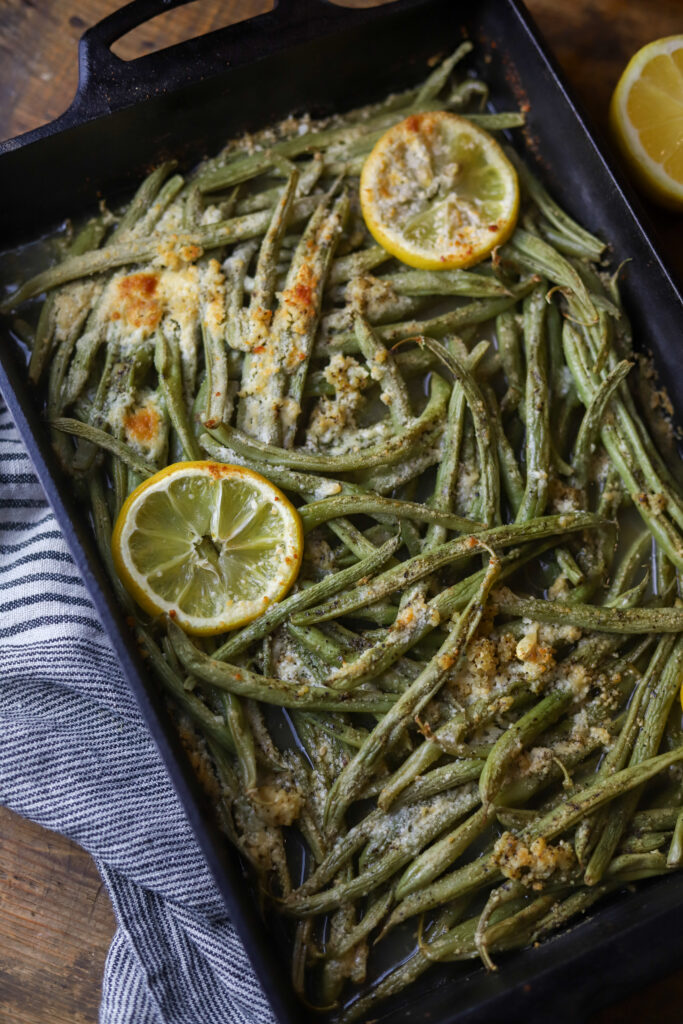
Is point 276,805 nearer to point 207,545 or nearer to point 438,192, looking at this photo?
point 207,545

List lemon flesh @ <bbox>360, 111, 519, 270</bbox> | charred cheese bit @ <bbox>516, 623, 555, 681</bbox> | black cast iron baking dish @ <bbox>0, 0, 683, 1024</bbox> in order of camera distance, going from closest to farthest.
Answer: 1. black cast iron baking dish @ <bbox>0, 0, 683, 1024</bbox>
2. charred cheese bit @ <bbox>516, 623, 555, 681</bbox>
3. lemon flesh @ <bbox>360, 111, 519, 270</bbox>

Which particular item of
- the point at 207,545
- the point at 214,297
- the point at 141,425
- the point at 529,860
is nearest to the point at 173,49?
the point at 214,297

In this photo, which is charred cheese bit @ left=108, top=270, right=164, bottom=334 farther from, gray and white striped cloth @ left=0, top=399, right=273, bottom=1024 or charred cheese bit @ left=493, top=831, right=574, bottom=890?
charred cheese bit @ left=493, top=831, right=574, bottom=890

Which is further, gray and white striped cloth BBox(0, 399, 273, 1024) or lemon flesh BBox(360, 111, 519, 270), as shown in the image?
lemon flesh BBox(360, 111, 519, 270)


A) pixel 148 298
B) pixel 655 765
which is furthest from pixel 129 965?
pixel 148 298

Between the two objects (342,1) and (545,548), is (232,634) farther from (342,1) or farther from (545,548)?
(342,1)

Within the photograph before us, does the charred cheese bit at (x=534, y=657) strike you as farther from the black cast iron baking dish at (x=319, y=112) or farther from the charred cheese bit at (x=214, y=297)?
the charred cheese bit at (x=214, y=297)

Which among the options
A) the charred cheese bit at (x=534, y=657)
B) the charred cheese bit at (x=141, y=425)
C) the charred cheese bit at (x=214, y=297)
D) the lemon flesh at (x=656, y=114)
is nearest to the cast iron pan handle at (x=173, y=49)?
the charred cheese bit at (x=214, y=297)

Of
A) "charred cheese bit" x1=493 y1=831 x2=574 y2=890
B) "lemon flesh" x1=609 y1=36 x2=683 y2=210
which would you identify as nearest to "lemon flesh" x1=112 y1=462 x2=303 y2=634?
"charred cheese bit" x1=493 y1=831 x2=574 y2=890
